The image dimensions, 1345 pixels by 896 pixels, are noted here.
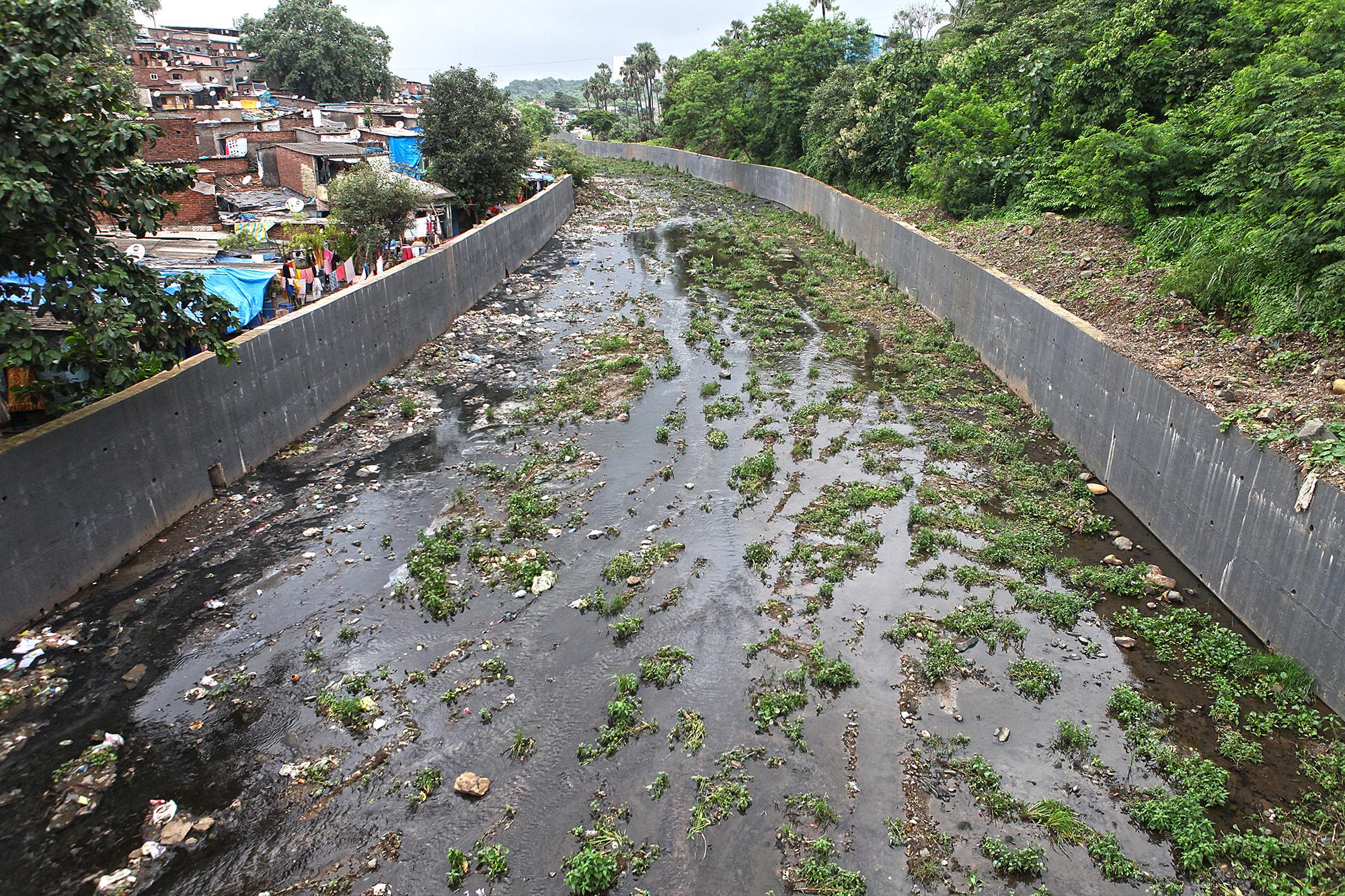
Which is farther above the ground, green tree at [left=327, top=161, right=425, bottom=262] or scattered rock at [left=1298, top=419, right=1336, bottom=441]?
green tree at [left=327, top=161, right=425, bottom=262]

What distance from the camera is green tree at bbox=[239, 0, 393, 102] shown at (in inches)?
2441

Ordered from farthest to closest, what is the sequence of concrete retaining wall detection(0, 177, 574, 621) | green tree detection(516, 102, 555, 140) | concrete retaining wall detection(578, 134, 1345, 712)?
1. green tree detection(516, 102, 555, 140)
2. concrete retaining wall detection(0, 177, 574, 621)
3. concrete retaining wall detection(578, 134, 1345, 712)

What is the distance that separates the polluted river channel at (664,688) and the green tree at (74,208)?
240cm

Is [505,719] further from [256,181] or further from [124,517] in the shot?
[256,181]

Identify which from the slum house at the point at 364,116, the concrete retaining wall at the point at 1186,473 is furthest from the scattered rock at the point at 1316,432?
the slum house at the point at 364,116

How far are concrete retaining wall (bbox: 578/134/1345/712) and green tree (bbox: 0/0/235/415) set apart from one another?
445 inches

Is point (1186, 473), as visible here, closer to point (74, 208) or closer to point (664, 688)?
point (664, 688)

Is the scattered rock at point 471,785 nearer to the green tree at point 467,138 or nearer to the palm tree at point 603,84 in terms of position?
the green tree at point 467,138

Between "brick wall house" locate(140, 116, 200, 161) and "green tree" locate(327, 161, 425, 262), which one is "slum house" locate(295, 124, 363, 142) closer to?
"brick wall house" locate(140, 116, 200, 161)

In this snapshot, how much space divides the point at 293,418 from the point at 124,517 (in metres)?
3.47

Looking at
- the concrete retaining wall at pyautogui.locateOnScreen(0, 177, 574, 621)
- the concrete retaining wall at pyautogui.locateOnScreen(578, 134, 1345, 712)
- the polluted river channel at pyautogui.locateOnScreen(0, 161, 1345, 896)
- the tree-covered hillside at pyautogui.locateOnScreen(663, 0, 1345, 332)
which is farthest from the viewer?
the tree-covered hillside at pyautogui.locateOnScreen(663, 0, 1345, 332)

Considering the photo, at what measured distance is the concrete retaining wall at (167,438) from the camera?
8117 millimetres

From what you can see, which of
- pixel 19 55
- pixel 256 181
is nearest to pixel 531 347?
pixel 19 55

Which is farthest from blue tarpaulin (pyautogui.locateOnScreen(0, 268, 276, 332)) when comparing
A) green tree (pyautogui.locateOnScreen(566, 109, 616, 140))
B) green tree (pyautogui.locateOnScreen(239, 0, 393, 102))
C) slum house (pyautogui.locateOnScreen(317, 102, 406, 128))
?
green tree (pyautogui.locateOnScreen(566, 109, 616, 140))
